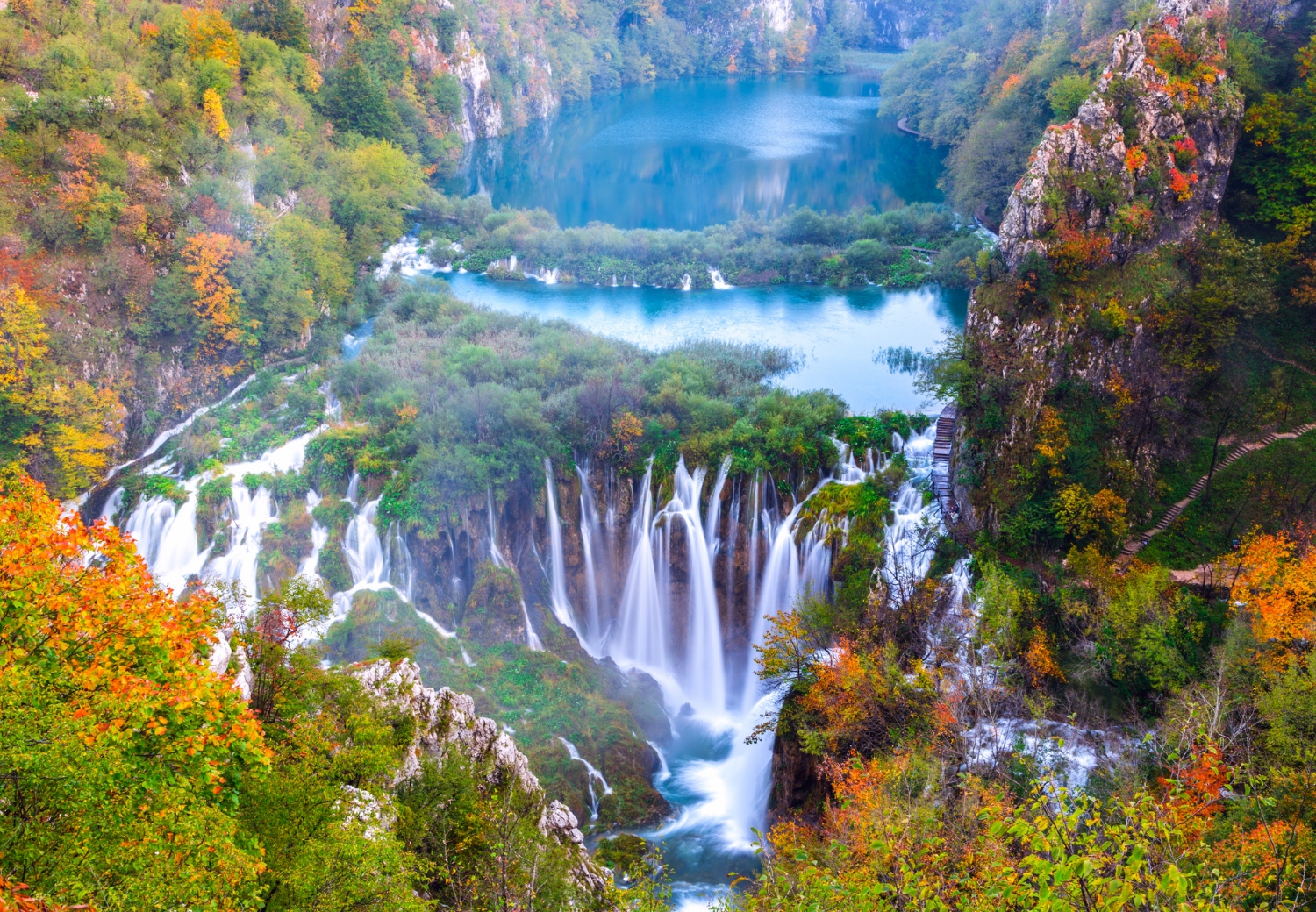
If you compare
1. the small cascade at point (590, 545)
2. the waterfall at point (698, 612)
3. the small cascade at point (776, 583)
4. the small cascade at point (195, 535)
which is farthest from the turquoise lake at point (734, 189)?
the small cascade at point (195, 535)

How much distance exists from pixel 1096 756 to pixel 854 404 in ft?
71.3

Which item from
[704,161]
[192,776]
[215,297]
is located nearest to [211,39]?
[215,297]

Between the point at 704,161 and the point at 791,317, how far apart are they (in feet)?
140

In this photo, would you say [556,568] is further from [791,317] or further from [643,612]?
[791,317]

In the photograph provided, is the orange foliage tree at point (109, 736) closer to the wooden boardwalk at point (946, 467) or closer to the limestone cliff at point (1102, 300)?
the wooden boardwalk at point (946, 467)

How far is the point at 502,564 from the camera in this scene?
33719 mm

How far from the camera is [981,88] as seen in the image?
75.8 metres

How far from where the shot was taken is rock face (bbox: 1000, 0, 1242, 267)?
32281 mm

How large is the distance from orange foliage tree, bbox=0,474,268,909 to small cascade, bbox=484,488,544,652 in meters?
19.8

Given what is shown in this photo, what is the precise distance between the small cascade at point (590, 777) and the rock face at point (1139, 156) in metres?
24.9

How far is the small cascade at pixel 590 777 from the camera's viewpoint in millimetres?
25969

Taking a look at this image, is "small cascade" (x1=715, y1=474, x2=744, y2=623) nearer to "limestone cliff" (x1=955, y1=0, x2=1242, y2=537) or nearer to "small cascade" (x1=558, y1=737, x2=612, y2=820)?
"limestone cliff" (x1=955, y1=0, x2=1242, y2=537)

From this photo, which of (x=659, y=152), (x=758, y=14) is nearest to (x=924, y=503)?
(x=659, y=152)

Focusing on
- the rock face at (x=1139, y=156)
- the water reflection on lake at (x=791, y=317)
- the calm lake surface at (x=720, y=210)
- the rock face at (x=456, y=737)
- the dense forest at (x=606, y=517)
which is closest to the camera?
the dense forest at (x=606, y=517)
